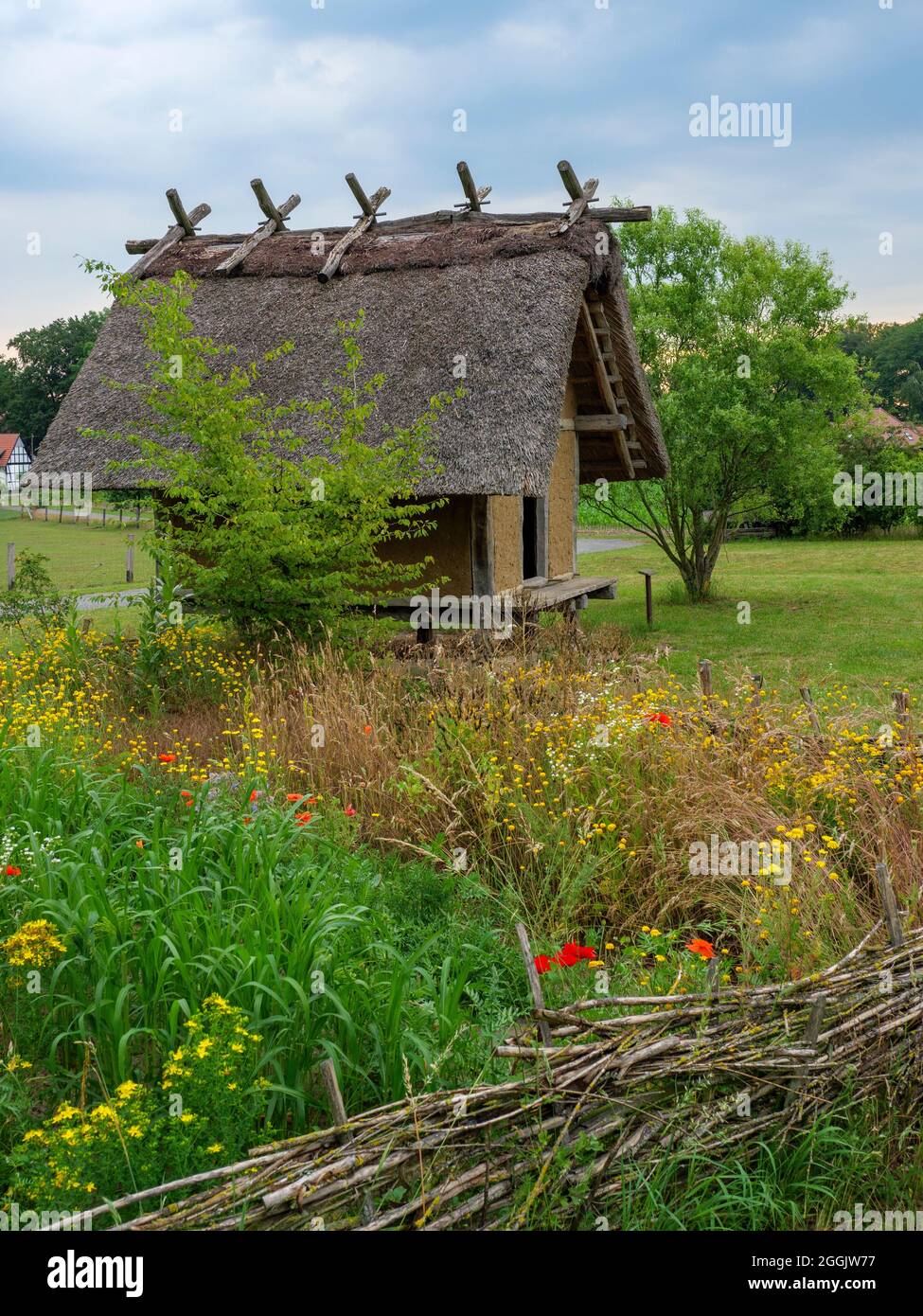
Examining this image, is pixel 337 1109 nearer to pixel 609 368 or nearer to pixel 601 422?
pixel 601 422

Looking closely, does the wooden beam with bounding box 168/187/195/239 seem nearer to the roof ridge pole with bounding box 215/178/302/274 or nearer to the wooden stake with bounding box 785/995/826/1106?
the roof ridge pole with bounding box 215/178/302/274

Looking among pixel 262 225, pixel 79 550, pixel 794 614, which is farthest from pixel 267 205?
pixel 79 550

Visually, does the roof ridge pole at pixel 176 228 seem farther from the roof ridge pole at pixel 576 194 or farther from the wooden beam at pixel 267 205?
the roof ridge pole at pixel 576 194

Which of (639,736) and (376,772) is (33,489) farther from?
(639,736)

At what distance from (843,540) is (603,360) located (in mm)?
20905

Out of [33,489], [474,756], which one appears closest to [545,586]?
[33,489]

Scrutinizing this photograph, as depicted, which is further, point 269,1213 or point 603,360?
point 603,360

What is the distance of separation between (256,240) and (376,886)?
1141 cm

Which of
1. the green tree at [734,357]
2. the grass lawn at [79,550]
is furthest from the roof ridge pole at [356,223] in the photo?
the grass lawn at [79,550]

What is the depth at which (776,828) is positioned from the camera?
4809 millimetres

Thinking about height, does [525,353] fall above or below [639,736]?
above

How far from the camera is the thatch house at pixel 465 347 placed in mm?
10922

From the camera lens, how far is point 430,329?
39.1 ft
